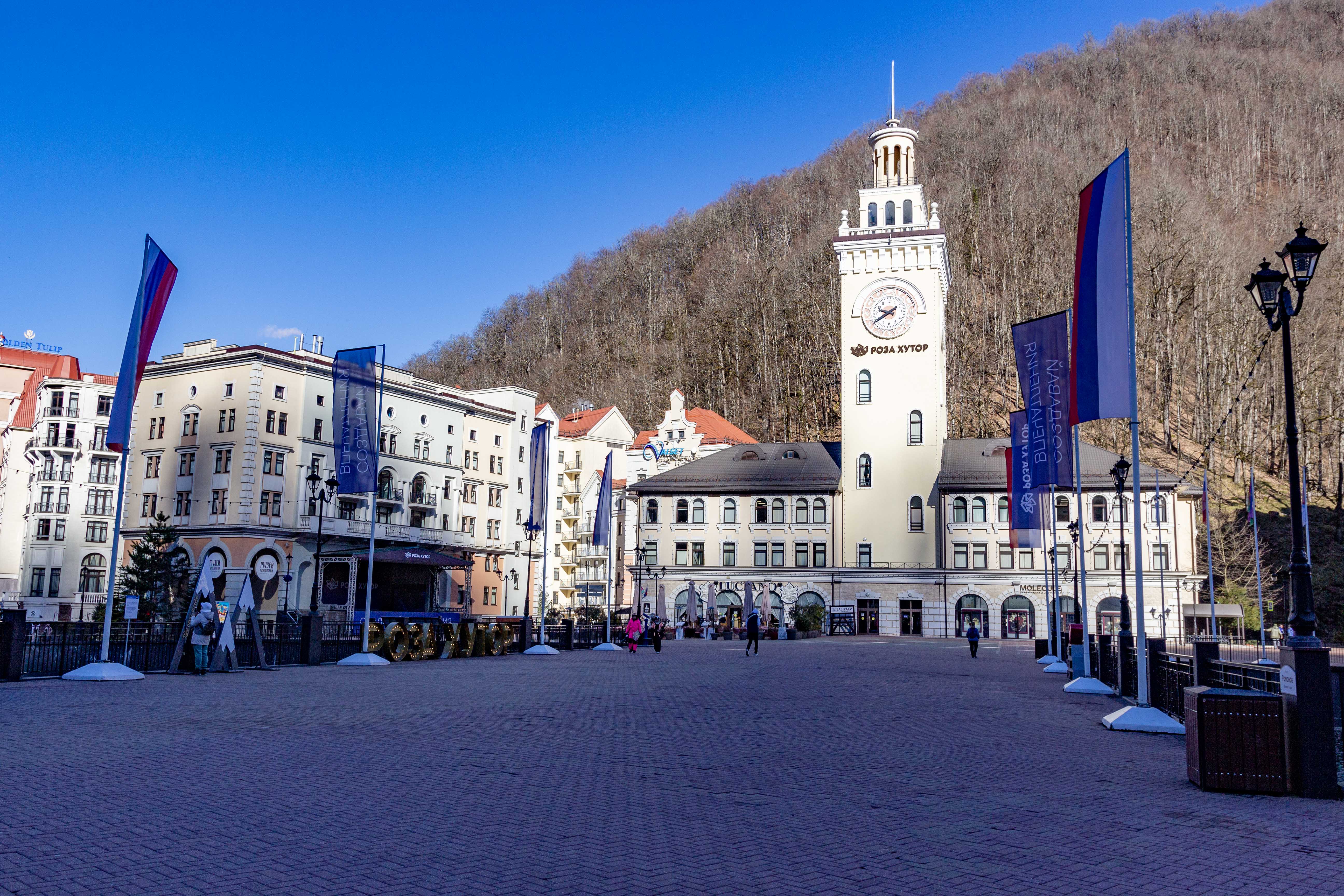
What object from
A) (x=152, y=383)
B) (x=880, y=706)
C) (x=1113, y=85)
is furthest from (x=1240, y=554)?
(x=1113, y=85)

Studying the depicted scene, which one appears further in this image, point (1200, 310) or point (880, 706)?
point (1200, 310)

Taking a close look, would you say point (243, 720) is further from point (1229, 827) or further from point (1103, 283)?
point (1103, 283)

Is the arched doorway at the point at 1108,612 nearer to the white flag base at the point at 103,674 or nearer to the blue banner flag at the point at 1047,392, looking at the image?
the blue banner flag at the point at 1047,392

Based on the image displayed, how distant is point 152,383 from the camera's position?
65.4 m

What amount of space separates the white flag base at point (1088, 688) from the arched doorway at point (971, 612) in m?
42.1

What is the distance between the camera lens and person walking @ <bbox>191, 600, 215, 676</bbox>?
77.6ft

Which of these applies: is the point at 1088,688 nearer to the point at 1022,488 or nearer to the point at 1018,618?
the point at 1022,488

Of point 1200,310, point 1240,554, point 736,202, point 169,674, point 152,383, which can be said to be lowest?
point 169,674

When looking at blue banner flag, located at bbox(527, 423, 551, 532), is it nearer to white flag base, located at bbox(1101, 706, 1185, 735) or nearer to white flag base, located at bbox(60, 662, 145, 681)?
white flag base, located at bbox(60, 662, 145, 681)

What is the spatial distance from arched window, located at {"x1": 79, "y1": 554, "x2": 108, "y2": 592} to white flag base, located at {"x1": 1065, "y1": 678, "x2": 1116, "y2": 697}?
6925cm

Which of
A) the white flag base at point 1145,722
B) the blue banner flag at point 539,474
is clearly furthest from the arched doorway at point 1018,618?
the white flag base at point 1145,722

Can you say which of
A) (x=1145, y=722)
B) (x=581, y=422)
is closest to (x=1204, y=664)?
(x=1145, y=722)

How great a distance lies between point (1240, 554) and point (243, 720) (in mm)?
63367

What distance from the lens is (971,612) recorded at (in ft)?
212
